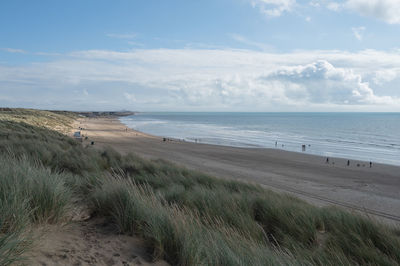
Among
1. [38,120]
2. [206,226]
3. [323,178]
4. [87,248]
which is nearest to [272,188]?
[323,178]

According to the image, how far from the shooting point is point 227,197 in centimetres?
646

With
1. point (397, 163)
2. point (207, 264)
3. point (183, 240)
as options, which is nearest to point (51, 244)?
point (183, 240)

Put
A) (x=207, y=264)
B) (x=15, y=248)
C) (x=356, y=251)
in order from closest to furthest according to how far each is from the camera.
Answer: (x=15, y=248) → (x=207, y=264) → (x=356, y=251)

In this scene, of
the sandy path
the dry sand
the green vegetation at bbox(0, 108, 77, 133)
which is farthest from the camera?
the green vegetation at bbox(0, 108, 77, 133)

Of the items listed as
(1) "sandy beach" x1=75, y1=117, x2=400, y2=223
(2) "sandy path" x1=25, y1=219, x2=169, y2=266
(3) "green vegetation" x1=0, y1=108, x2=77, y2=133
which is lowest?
(1) "sandy beach" x1=75, y1=117, x2=400, y2=223

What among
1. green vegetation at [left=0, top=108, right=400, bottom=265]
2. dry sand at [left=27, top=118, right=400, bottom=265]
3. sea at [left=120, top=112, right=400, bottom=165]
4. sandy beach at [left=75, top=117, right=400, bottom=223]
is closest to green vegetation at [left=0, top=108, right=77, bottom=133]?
sea at [left=120, top=112, right=400, bottom=165]

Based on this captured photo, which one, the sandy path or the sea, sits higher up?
the sandy path

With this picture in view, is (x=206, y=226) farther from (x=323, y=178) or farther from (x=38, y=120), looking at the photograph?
(x=38, y=120)

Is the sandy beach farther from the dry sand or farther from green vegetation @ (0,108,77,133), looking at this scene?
green vegetation @ (0,108,77,133)

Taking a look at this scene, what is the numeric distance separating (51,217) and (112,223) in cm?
83

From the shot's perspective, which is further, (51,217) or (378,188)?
(378,188)

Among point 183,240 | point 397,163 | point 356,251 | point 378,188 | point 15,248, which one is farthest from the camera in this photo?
point 397,163

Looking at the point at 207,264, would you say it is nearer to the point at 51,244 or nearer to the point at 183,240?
the point at 183,240

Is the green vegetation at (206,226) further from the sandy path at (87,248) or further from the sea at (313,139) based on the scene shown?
the sea at (313,139)
